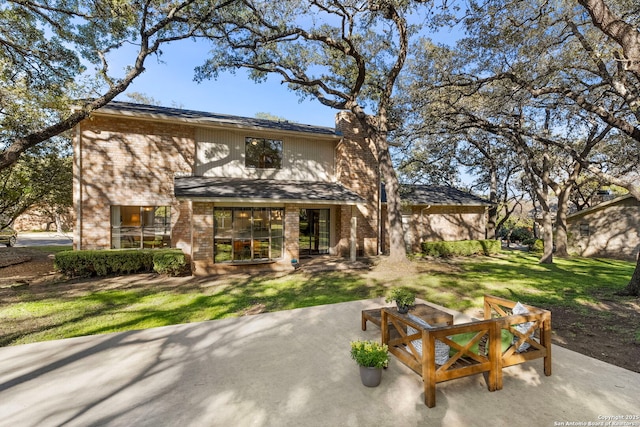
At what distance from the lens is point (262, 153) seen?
1385cm

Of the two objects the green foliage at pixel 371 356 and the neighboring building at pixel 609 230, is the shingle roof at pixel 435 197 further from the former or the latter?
the green foliage at pixel 371 356

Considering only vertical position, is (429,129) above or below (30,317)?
above

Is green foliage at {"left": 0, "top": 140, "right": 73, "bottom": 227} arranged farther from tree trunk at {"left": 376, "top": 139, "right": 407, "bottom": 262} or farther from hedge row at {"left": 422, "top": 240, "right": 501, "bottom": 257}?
hedge row at {"left": 422, "top": 240, "right": 501, "bottom": 257}

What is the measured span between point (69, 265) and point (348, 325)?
31.7ft

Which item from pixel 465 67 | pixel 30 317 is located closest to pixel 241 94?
pixel 465 67

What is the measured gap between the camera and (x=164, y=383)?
3.83m

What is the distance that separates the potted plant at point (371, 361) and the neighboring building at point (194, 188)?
319 inches

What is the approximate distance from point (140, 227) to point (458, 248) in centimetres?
1605

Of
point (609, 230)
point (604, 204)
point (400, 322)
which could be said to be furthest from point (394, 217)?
point (609, 230)

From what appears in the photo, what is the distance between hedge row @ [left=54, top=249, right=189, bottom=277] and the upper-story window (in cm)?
527

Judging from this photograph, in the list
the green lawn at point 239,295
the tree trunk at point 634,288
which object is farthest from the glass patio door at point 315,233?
the tree trunk at point 634,288

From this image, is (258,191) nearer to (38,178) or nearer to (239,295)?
(239,295)

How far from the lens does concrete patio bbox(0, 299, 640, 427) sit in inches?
124

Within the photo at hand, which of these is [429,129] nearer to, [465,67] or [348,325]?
[465,67]
